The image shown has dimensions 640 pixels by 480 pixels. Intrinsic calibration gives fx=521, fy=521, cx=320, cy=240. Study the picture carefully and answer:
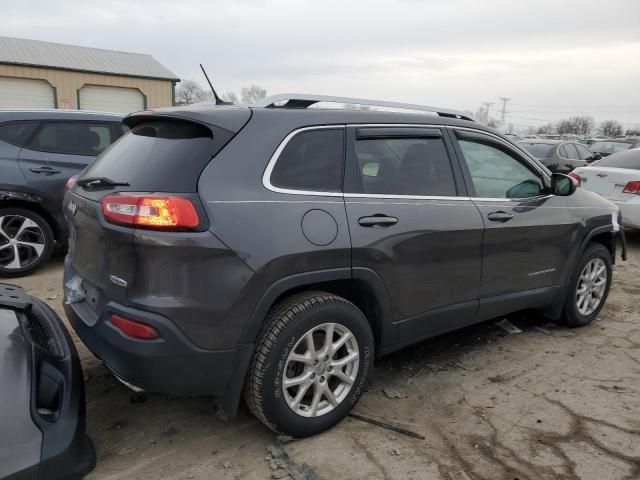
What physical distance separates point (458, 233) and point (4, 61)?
25.2 m

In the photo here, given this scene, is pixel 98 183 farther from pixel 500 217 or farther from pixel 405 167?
pixel 500 217

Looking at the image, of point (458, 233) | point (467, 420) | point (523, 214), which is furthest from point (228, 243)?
point (523, 214)

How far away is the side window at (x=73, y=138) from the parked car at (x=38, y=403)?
156 inches

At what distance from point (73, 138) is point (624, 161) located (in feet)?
25.8

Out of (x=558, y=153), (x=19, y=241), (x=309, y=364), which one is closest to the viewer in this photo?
(x=309, y=364)

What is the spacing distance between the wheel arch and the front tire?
0.25 feet

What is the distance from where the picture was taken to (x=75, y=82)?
80.4 ft

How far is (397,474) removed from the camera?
8.35 feet

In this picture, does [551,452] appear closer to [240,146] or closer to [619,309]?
[240,146]

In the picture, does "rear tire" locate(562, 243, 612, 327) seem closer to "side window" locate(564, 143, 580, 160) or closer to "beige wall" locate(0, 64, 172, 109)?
"side window" locate(564, 143, 580, 160)

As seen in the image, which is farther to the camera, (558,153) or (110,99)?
(110,99)

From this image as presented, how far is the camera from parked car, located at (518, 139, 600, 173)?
1165cm

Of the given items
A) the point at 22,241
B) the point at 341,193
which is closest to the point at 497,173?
the point at 341,193

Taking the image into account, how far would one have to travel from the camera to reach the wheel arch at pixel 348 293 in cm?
249
